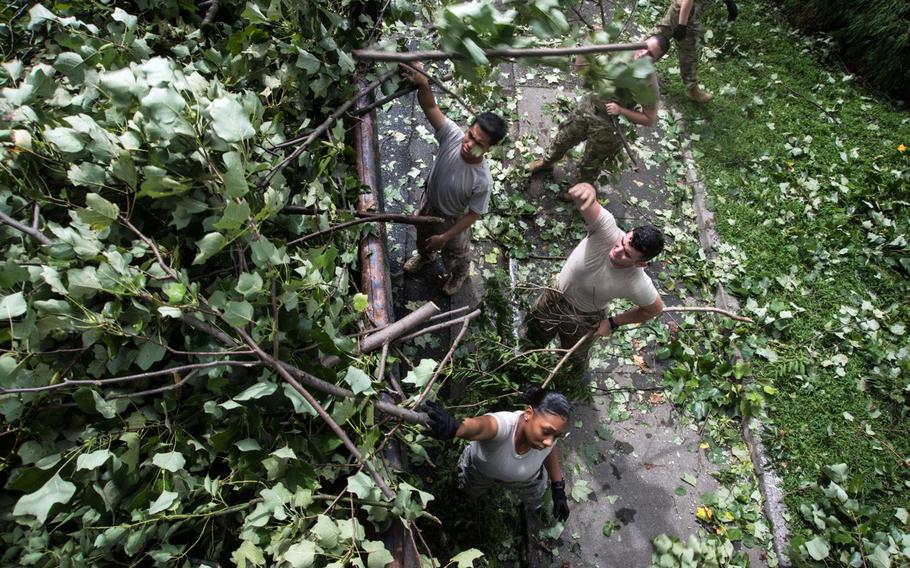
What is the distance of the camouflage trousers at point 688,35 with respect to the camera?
18.2ft

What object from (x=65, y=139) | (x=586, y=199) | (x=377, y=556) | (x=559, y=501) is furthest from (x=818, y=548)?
(x=65, y=139)

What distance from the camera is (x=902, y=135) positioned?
21.4ft

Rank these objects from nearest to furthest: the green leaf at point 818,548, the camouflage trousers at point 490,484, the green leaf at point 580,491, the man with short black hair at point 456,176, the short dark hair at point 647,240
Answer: the short dark hair at point 647,240 < the camouflage trousers at point 490,484 < the man with short black hair at point 456,176 < the green leaf at point 818,548 < the green leaf at point 580,491

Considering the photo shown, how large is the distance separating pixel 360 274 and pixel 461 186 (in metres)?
1.23

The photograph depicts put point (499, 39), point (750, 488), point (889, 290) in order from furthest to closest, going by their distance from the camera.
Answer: point (889, 290) < point (750, 488) < point (499, 39)

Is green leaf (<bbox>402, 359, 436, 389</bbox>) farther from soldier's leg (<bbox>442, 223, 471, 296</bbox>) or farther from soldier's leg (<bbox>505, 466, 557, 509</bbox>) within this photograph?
soldier's leg (<bbox>442, 223, 471, 296</bbox>)

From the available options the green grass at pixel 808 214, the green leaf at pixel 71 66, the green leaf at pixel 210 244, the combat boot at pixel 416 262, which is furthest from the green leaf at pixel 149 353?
the green grass at pixel 808 214

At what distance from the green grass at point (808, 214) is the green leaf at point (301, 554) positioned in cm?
384

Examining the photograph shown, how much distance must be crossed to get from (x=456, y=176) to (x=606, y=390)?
7.11ft

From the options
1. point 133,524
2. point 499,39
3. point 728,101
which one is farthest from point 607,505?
point 728,101

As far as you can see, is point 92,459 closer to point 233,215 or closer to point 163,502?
point 163,502

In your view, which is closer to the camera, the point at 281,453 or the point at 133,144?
the point at 281,453

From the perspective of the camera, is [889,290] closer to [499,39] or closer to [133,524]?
[499,39]

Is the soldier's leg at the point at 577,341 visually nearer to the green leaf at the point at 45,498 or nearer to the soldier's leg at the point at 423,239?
the soldier's leg at the point at 423,239
